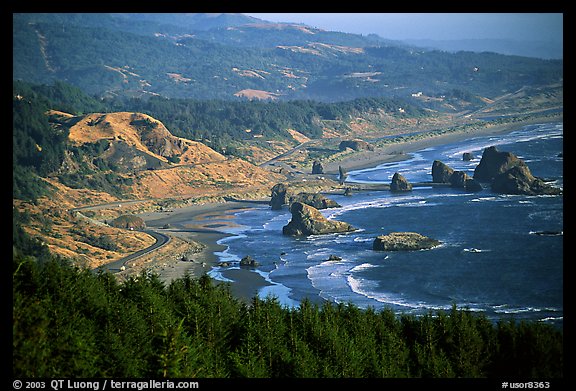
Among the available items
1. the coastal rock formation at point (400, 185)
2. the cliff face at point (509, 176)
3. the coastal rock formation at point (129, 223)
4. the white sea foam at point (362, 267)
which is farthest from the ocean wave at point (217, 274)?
the coastal rock formation at point (400, 185)

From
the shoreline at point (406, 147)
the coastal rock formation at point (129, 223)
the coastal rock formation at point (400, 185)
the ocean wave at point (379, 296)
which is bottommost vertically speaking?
the shoreline at point (406, 147)

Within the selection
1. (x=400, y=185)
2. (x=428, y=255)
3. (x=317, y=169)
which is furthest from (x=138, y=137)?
(x=428, y=255)

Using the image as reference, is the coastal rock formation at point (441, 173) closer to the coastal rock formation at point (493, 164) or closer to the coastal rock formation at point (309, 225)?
the coastal rock formation at point (493, 164)

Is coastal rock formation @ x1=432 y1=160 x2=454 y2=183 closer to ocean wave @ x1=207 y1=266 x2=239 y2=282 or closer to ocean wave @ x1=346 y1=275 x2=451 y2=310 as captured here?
ocean wave @ x1=207 y1=266 x2=239 y2=282

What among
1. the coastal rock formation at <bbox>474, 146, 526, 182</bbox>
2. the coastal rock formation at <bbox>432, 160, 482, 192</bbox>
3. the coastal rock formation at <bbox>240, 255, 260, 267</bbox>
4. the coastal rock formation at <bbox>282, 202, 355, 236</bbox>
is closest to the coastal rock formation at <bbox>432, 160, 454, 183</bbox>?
the coastal rock formation at <bbox>432, 160, 482, 192</bbox>

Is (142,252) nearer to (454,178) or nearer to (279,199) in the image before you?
(279,199)
